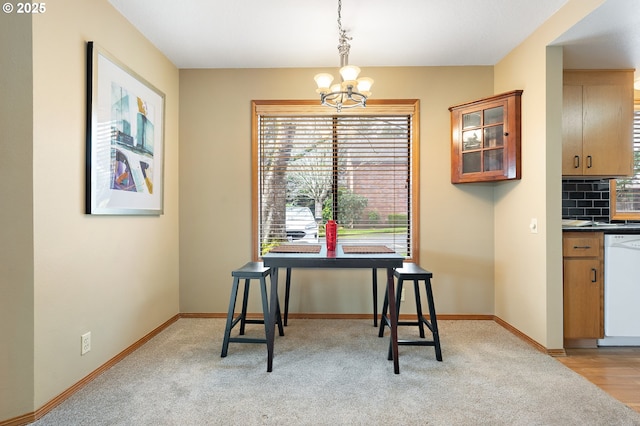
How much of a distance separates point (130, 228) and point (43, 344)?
1.02 metres

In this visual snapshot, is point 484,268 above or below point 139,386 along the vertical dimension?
above

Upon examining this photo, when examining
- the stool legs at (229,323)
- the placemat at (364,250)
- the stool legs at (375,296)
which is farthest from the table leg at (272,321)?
the stool legs at (375,296)

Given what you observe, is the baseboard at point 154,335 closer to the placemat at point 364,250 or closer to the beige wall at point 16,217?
the beige wall at point 16,217

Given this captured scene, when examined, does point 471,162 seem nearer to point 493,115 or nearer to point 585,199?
point 493,115

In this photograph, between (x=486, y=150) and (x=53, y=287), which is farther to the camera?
(x=486, y=150)

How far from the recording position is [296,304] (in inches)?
136

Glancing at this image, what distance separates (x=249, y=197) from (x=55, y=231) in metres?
1.76

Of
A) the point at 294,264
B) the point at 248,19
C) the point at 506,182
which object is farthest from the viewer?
the point at 506,182

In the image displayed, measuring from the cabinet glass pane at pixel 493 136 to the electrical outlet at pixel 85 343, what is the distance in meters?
3.48

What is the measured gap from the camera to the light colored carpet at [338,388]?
1793 mm

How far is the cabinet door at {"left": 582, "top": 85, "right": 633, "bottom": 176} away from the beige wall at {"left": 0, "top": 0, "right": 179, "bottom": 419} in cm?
388

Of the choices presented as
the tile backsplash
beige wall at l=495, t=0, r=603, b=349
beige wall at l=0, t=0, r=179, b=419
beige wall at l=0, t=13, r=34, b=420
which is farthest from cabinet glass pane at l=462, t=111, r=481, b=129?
beige wall at l=0, t=13, r=34, b=420

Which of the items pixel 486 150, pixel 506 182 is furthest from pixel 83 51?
pixel 506 182

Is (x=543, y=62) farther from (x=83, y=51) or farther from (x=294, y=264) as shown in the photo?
(x=83, y=51)
